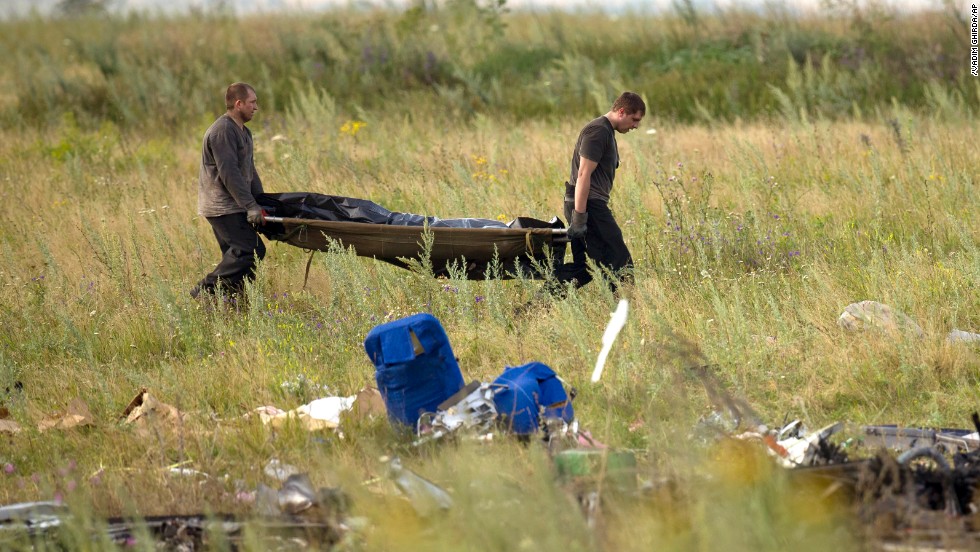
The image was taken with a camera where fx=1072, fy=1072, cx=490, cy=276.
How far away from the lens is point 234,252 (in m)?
7.88

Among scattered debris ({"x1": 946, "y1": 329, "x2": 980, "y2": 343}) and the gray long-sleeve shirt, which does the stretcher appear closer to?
the gray long-sleeve shirt

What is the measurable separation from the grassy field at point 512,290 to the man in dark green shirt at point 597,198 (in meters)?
0.26

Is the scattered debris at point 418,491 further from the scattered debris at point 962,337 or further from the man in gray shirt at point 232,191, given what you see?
the man in gray shirt at point 232,191

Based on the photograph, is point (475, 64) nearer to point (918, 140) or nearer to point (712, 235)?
point (918, 140)

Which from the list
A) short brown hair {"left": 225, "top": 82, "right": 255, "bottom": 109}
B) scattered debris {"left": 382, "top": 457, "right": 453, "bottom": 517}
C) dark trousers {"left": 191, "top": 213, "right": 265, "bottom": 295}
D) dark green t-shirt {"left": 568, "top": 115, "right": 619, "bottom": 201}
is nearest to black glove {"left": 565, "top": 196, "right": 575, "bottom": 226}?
dark green t-shirt {"left": 568, "top": 115, "right": 619, "bottom": 201}

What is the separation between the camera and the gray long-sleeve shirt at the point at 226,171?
25.0 ft

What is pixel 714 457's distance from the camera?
4125 millimetres

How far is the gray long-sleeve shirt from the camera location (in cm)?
762

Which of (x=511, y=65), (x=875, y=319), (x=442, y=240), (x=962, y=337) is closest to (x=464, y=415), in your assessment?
(x=442, y=240)

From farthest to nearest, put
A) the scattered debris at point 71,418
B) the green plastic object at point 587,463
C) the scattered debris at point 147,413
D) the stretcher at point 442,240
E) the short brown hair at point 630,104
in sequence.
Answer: the short brown hair at point 630,104, the stretcher at point 442,240, the scattered debris at point 71,418, the scattered debris at point 147,413, the green plastic object at point 587,463

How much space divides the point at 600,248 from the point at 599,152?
0.70 meters

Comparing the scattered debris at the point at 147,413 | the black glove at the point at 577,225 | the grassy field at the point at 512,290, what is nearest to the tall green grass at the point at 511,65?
the grassy field at the point at 512,290

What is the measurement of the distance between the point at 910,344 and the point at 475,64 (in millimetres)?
12688

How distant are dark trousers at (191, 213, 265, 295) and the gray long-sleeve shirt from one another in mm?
88
